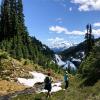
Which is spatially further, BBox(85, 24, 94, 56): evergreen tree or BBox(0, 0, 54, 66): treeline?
BBox(85, 24, 94, 56): evergreen tree

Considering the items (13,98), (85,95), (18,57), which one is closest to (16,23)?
(18,57)

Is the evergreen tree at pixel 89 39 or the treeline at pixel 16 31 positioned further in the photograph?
the evergreen tree at pixel 89 39

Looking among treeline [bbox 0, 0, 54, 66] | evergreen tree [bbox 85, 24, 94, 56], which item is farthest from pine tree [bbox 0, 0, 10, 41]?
evergreen tree [bbox 85, 24, 94, 56]

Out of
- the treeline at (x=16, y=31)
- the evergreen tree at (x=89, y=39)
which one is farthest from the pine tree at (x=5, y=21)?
the evergreen tree at (x=89, y=39)

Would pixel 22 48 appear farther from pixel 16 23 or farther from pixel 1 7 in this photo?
A: pixel 1 7

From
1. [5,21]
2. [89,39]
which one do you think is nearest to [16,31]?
[5,21]

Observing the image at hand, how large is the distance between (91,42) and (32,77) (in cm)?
5198

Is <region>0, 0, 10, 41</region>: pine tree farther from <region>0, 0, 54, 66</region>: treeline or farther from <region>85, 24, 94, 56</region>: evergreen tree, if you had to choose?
<region>85, 24, 94, 56</region>: evergreen tree

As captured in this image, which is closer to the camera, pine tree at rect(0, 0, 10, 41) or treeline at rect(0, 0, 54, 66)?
treeline at rect(0, 0, 54, 66)

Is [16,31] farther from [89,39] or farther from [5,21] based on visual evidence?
[89,39]

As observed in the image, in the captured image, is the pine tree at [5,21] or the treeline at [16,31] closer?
the treeline at [16,31]

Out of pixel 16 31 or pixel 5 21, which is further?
pixel 5 21

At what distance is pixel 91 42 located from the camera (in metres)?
111

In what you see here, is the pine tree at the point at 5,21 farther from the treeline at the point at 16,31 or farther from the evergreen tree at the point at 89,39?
the evergreen tree at the point at 89,39
